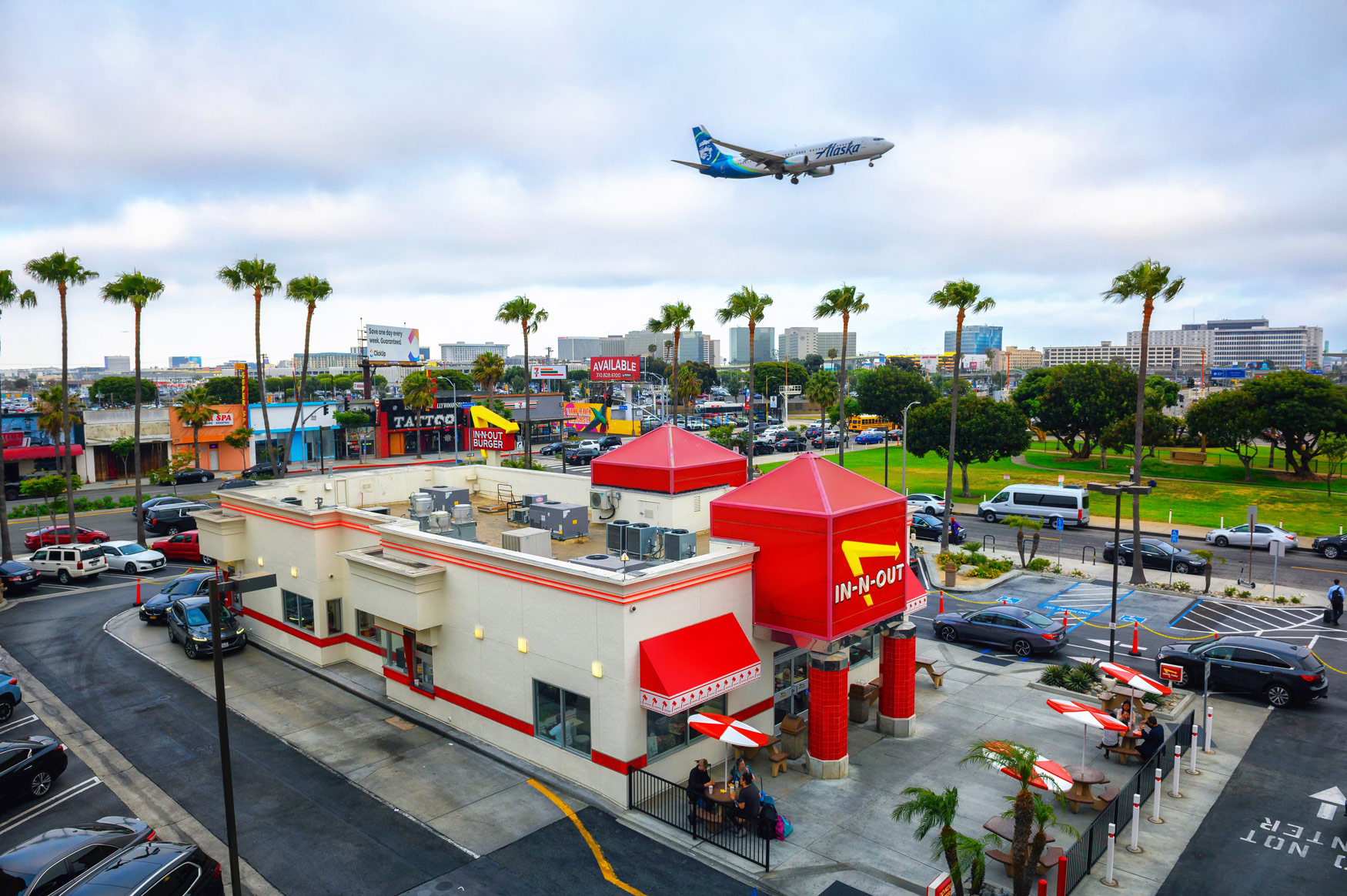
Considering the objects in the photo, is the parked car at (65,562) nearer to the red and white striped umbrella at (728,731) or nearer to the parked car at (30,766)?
the parked car at (30,766)

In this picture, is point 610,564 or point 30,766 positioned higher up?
point 610,564

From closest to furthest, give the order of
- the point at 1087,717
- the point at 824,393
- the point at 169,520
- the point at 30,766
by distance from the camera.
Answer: the point at 1087,717 < the point at 30,766 < the point at 169,520 < the point at 824,393

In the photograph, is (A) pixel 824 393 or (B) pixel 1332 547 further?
(A) pixel 824 393

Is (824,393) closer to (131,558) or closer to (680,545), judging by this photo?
(131,558)

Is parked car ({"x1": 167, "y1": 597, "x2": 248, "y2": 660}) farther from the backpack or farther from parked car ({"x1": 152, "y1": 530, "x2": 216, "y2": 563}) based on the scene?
the backpack

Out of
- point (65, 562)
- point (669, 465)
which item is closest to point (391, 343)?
point (65, 562)

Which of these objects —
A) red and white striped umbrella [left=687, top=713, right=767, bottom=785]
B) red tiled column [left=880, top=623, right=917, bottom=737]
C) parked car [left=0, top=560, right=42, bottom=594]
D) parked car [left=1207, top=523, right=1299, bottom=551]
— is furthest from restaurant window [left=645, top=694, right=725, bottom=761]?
parked car [left=1207, top=523, right=1299, bottom=551]

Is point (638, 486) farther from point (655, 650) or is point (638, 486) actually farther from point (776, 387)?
point (776, 387)
